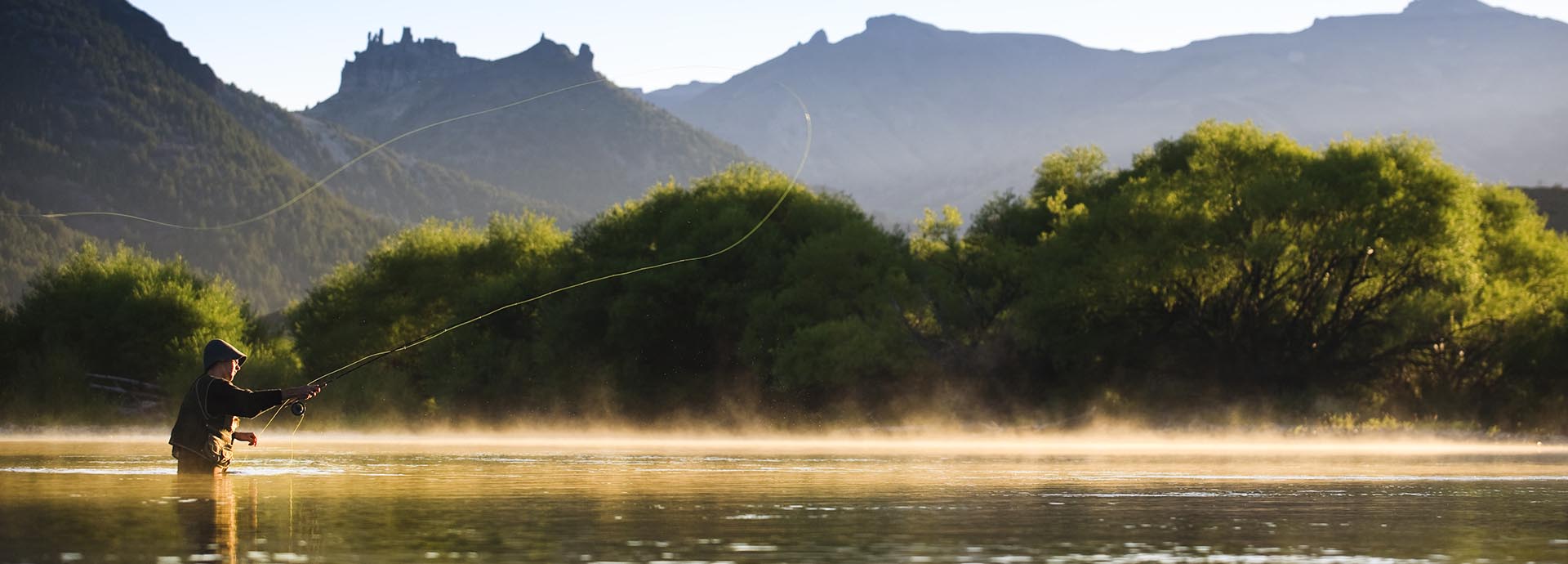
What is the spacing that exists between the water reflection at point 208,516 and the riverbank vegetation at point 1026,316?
3989 centimetres

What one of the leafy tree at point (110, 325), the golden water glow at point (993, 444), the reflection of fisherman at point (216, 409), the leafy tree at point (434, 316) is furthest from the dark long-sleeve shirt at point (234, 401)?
the leafy tree at point (110, 325)

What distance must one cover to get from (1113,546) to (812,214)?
61.5 m

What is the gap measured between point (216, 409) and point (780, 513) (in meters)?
7.62

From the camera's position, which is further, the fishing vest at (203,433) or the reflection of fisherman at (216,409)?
the fishing vest at (203,433)

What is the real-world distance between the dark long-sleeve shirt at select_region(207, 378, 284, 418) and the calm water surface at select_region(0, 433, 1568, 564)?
0.91 metres

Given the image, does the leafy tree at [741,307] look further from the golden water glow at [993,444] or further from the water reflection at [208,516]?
the water reflection at [208,516]

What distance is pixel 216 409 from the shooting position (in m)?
21.9

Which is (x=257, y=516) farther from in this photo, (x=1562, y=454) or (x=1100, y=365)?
(x=1100, y=365)

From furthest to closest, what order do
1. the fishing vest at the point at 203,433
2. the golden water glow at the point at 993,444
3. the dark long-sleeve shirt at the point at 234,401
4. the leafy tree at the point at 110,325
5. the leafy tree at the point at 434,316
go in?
the leafy tree at the point at 110,325 < the leafy tree at the point at 434,316 < the golden water glow at the point at 993,444 < the fishing vest at the point at 203,433 < the dark long-sleeve shirt at the point at 234,401

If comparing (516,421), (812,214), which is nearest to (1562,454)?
(812,214)

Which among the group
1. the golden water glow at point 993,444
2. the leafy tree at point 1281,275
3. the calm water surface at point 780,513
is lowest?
the calm water surface at point 780,513

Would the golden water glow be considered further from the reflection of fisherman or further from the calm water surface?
the reflection of fisherman

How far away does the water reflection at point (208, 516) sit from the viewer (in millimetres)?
13414

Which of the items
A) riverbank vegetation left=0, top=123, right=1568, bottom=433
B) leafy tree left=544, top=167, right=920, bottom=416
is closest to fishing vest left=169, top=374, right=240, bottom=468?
riverbank vegetation left=0, top=123, right=1568, bottom=433
